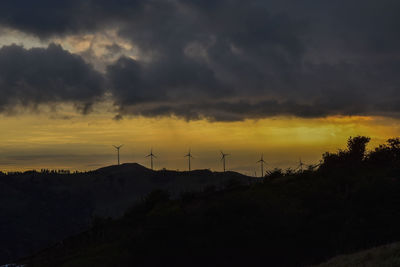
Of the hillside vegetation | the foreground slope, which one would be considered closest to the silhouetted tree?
the hillside vegetation

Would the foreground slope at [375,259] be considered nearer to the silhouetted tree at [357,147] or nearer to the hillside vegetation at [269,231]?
the hillside vegetation at [269,231]

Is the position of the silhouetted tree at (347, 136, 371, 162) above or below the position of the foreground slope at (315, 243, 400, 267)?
above

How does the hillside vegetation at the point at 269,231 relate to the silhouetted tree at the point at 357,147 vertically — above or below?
below

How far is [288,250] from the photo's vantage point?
205 ft

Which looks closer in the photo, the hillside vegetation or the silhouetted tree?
the hillside vegetation

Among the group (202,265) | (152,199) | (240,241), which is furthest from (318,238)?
(152,199)

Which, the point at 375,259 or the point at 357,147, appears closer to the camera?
the point at 375,259

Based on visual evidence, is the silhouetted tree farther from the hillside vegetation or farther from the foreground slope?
the foreground slope

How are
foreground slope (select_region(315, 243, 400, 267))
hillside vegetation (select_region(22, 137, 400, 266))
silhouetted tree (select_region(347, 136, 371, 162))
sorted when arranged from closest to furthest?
foreground slope (select_region(315, 243, 400, 267)), hillside vegetation (select_region(22, 137, 400, 266)), silhouetted tree (select_region(347, 136, 371, 162))

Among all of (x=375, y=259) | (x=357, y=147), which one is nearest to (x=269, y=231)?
(x=375, y=259)

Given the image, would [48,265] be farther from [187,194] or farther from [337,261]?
[337,261]

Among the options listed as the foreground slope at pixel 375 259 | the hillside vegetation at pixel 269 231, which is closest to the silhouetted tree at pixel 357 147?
the hillside vegetation at pixel 269 231

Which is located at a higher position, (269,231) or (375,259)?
(269,231)

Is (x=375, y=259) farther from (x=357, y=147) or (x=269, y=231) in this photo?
(x=357, y=147)
